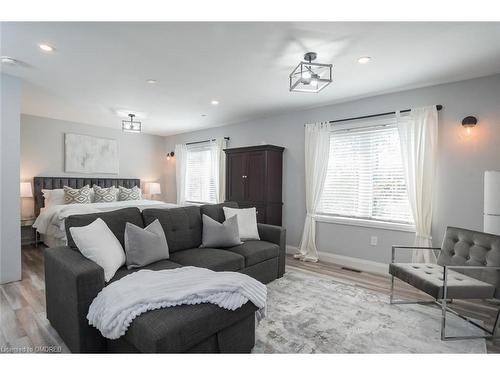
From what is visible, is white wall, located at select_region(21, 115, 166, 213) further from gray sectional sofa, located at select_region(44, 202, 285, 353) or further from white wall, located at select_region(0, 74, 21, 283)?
gray sectional sofa, located at select_region(44, 202, 285, 353)

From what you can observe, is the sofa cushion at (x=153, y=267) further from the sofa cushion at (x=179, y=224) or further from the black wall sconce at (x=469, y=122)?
the black wall sconce at (x=469, y=122)

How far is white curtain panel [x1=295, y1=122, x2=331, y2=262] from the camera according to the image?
4.14 metres

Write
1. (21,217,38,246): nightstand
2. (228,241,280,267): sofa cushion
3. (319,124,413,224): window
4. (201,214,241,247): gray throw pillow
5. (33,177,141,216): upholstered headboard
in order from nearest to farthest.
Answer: (228,241,280,267): sofa cushion < (201,214,241,247): gray throw pillow < (319,124,413,224): window < (21,217,38,246): nightstand < (33,177,141,216): upholstered headboard

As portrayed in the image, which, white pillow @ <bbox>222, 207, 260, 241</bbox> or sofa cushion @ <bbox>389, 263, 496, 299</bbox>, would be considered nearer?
sofa cushion @ <bbox>389, 263, 496, 299</bbox>

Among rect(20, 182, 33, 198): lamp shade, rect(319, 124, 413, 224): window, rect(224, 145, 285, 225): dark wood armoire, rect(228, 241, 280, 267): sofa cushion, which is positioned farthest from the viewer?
rect(20, 182, 33, 198): lamp shade

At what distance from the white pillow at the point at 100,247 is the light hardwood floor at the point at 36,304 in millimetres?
630

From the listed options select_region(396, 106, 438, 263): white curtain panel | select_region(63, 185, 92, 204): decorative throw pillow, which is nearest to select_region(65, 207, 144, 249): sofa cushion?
select_region(63, 185, 92, 204): decorative throw pillow

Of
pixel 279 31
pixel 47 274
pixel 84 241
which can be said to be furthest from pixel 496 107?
pixel 47 274

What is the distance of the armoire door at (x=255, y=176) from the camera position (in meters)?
4.38

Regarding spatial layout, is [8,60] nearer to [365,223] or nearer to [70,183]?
[70,183]

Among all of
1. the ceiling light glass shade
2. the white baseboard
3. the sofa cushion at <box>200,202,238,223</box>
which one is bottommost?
the white baseboard

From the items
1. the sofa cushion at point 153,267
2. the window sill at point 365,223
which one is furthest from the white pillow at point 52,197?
the window sill at point 365,223

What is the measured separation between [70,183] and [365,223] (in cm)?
573

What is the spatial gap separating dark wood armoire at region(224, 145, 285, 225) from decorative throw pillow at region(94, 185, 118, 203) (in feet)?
8.96
